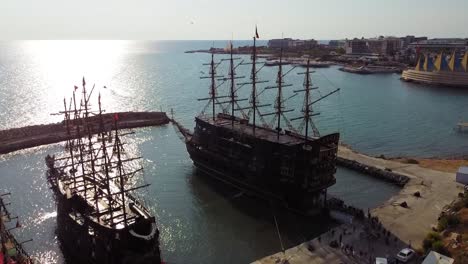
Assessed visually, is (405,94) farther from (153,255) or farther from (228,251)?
(153,255)

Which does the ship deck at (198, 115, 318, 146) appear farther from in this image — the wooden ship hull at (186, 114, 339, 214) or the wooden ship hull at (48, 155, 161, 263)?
the wooden ship hull at (48, 155, 161, 263)

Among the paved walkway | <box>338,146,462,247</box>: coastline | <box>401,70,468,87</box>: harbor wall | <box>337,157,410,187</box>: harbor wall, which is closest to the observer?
the paved walkway

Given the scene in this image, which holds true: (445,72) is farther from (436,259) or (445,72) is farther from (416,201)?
(436,259)

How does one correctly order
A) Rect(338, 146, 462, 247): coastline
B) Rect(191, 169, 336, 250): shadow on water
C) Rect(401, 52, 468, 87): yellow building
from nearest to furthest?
Rect(338, 146, 462, 247): coastline
Rect(191, 169, 336, 250): shadow on water
Rect(401, 52, 468, 87): yellow building

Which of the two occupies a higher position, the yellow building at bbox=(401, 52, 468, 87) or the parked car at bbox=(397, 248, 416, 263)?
the yellow building at bbox=(401, 52, 468, 87)

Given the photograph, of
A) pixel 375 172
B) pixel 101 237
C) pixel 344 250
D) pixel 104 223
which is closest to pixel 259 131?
pixel 375 172

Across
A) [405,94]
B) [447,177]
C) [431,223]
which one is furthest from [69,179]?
[405,94]

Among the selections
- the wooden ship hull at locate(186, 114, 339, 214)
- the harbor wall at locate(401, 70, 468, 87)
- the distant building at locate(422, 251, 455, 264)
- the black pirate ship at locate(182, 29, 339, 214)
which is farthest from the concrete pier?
the harbor wall at locate(401, 70, 468, 87)
